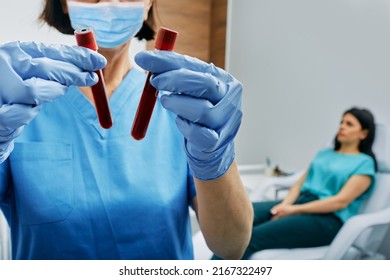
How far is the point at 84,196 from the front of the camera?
534mm

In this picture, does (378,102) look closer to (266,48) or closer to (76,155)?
(266,48)

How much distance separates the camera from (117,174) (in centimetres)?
56

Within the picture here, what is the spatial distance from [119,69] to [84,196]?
21 cm

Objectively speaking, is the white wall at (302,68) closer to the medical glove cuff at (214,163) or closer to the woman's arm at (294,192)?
the woman's arm at (294,192)

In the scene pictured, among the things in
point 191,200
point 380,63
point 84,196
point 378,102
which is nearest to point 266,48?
point 380,63

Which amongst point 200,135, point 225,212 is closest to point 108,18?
point 200,135

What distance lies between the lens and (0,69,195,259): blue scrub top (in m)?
0.52

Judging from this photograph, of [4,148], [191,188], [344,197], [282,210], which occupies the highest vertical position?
[4,148]

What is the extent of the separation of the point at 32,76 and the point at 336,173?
1.19 meters

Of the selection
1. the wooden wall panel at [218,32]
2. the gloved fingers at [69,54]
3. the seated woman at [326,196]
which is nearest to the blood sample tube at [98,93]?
the gloved fingers at [69,54]

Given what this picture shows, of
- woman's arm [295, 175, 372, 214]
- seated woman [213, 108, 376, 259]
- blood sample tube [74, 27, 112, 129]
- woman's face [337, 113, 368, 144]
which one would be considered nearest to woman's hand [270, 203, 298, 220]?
seated woman [213, 108, 376, 259]

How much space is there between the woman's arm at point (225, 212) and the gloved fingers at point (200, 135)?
7 centimetres

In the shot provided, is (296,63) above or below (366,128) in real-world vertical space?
above

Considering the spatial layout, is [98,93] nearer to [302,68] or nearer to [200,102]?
[200,102]
